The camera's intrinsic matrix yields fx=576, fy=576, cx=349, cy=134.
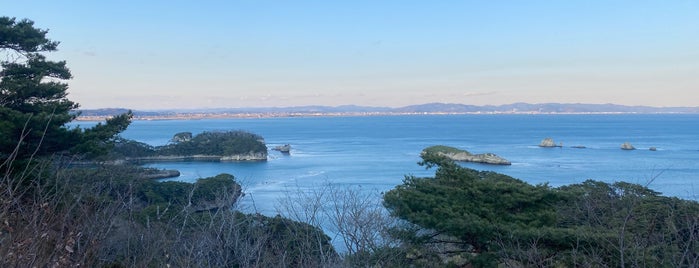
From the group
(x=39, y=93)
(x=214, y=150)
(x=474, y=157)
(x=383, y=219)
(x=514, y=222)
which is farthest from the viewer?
(x=214, y=150)

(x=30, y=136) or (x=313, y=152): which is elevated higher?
(x=30, y=136)

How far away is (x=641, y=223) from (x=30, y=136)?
6.43 meters

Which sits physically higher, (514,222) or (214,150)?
(514,222)

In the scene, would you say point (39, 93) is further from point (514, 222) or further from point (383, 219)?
point (514, 222)

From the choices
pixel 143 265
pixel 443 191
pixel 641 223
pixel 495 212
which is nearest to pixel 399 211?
pixel 443 191

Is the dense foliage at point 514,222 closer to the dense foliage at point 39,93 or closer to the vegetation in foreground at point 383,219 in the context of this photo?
the vegetation in foreground at point 383,219

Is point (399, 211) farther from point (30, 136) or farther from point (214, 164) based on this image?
point (214, 164)

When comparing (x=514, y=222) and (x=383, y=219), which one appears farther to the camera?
(x=514, y=222)

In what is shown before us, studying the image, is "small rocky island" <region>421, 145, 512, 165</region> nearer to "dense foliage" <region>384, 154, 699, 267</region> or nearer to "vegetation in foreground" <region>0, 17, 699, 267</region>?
"vegetation in foreground" <region>0, 17, 699, 267</region>

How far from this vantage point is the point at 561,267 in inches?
187

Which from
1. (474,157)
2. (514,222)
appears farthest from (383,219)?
(474,157)

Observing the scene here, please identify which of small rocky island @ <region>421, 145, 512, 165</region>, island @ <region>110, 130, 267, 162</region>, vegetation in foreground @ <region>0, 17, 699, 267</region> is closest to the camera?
vegetation in foreground @ <region>0, 17, 699, 267</region>

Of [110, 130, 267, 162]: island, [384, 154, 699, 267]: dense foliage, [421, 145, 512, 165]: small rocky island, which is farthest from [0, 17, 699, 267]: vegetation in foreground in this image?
[110, 130, 267, 162]: island

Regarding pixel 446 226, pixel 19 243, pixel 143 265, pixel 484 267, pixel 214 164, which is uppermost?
pixel 19 243
